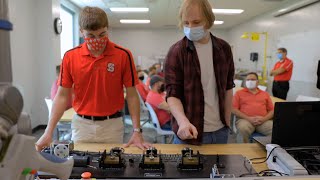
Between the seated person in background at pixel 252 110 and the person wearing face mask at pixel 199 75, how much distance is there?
1.94 m

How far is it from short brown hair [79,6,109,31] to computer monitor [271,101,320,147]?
3.18 ft

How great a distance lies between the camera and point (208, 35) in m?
1.46

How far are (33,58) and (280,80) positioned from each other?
17.3ft

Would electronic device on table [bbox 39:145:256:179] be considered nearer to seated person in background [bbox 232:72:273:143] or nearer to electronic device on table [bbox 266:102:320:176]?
electronic device on table [bbox 266:102:320:176]

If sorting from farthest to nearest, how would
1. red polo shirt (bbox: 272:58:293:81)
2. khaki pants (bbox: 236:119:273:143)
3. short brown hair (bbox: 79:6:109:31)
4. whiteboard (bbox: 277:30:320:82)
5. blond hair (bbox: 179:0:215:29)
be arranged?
red polo shirt (bbox: 272:58:293:81), whiteboard (bbox: 277:30:320:82), khaki pants (bbox: 236:119:273:143), short brown hair (bbox: 79:6:109:31), blond hair (bbox: 179:0:215:29)

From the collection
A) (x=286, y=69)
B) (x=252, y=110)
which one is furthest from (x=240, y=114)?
(x=286, y=69)

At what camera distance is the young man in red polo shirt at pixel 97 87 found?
1.55 meters

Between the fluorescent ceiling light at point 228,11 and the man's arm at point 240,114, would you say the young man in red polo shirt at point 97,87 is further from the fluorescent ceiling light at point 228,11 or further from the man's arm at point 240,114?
the fluorescent ceiling light at point 228,11

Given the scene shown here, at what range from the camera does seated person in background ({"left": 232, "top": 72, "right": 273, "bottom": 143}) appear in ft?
10.7

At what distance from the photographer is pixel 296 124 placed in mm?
1216

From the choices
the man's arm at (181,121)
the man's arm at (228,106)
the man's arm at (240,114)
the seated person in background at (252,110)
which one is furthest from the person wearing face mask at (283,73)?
the man's arm at (181,121)

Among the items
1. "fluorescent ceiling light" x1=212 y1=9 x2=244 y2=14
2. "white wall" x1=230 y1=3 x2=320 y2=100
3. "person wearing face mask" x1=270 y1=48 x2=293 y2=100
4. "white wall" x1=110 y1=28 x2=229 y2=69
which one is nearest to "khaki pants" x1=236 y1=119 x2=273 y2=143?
"white wall" x1=230 y1=3 x2=320 y2=100

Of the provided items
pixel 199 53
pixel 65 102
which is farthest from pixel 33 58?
pixel 199 53

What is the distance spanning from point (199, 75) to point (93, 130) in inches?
27.6
